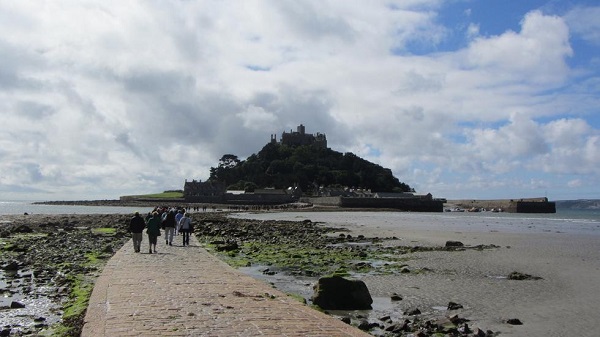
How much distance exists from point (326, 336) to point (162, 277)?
6502mm

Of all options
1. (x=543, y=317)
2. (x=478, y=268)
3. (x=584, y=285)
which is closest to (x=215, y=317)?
(x=543, y=317)

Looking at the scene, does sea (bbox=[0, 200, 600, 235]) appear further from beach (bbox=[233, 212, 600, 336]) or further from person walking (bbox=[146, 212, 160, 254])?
person walking (bbox=[146, 212, 160, 254])

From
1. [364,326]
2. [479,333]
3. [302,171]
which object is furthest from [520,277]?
[302,171]

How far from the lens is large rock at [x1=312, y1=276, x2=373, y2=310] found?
40.9 ft

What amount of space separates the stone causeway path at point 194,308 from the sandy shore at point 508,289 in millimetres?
4333

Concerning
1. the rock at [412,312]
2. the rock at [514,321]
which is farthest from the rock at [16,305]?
the rock at [514,321]

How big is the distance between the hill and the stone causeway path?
148 meters

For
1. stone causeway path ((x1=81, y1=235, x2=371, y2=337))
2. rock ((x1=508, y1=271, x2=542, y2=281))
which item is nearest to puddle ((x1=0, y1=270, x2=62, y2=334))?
stone causeway path ((x1=81, y1=235, x2=371, y2=337))

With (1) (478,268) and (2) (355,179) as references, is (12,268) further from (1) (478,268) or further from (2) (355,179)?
(2) (355,179)

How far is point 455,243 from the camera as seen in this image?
29.8m

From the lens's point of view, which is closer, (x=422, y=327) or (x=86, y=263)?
(x=422, y=327)

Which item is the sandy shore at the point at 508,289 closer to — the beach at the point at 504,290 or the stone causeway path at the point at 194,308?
the beach at the point at 504,290

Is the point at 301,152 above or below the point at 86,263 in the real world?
above

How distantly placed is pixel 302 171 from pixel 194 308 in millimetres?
162505
